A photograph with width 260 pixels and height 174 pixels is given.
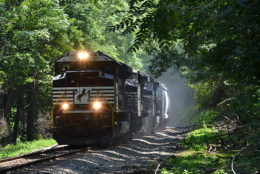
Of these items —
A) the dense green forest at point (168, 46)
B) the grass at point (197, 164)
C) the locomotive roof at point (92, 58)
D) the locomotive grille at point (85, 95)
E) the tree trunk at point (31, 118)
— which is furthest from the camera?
the tree trunk at point (31, 118)

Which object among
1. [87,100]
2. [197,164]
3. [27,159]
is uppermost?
[87,100]

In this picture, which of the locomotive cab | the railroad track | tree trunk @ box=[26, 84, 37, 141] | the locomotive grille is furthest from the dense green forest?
the railroad track

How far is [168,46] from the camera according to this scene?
9.29 meters

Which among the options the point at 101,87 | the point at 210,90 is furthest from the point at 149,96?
the point at 101,87

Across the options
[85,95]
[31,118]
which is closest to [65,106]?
[85,95]

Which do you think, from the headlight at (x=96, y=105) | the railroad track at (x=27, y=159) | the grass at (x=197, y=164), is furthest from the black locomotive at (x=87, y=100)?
the grass at (x=197, y=164)

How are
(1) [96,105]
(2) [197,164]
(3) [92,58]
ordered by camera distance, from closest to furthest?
(2) [197,164], (1) [96,105], (3) [92,58]

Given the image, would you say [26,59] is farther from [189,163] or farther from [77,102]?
[189,163]

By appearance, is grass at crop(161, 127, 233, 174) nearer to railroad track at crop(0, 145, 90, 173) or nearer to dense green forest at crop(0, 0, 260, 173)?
dense green forest at crop(0, 0, 260, 173)

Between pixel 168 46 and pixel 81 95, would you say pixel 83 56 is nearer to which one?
pixel 81 95

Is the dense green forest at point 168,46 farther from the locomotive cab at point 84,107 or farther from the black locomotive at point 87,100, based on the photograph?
the locomotive cab at point 84,107

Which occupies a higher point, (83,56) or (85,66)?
(83,56)

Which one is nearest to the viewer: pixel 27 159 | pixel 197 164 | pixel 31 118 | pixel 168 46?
pixel 197 164

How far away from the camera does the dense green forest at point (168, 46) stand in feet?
18.5
